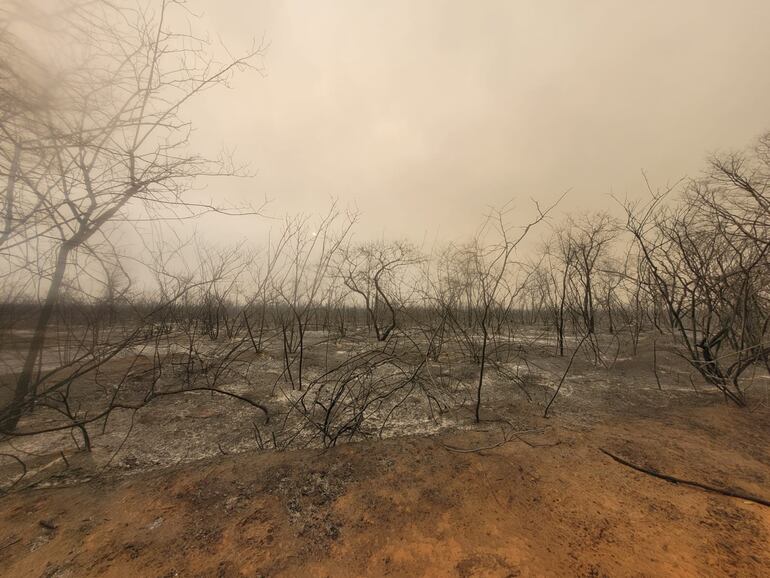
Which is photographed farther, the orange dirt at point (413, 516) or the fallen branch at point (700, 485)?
the fallen branch at point (700, 485)

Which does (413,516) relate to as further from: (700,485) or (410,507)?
(700,485)

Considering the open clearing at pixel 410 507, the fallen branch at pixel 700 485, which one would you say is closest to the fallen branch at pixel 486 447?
the open clearing at pixel 410 507

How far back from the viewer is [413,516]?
2012 mm

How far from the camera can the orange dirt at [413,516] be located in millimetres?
1629

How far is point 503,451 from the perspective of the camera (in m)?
2.76

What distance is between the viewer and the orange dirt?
1629 mm

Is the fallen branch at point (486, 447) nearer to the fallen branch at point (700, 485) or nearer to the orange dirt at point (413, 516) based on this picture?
the orange dirt at point (413, 516)

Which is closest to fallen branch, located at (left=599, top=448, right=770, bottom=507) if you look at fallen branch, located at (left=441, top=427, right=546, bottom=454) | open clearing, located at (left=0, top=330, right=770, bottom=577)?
open clearing, located at (left=0, top=330, right=770, bottom=577)

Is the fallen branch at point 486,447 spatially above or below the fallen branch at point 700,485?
below

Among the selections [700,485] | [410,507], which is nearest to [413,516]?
[410,507]

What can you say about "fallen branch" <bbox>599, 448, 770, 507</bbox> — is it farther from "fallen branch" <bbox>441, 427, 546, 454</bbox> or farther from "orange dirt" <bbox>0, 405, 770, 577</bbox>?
"fallen branch" <bbox>441, 427, 546, 454</bbox>

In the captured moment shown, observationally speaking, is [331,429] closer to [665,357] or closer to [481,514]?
[481,514]

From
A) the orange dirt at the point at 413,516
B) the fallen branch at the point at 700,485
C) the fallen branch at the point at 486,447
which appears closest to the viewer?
the orange dirt at the point at 413,516

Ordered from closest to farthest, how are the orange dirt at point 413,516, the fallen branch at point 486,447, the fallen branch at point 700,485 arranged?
the orange dirt at point 413,516, the fallen branch at point 700,485, the fallen branch at point 486,447
